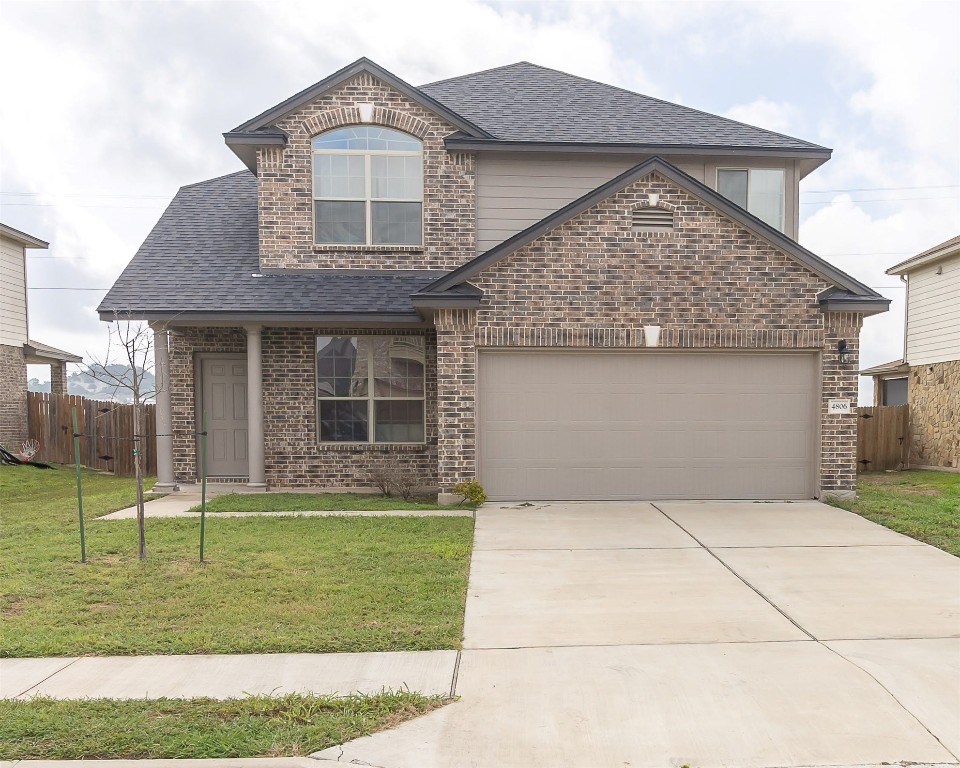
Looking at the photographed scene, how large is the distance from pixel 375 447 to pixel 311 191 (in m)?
4.78

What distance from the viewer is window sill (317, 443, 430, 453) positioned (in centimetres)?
1123

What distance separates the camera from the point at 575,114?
12992 mm

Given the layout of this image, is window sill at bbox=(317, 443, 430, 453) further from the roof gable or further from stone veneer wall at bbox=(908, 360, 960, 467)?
stone veneer wall at bbox=(908, 360, 960, 467)

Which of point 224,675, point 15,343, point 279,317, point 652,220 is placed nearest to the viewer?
point 224,675

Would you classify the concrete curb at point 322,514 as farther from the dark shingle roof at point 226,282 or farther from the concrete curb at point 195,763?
the concrete curb at point 195,763

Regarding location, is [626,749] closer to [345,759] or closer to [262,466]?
[345,759]

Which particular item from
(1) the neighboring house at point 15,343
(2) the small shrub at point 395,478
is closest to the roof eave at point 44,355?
(1) the neighboring house at point 15,343

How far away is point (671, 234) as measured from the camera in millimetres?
9734

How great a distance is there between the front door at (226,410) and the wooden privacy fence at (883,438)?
46.7 feet

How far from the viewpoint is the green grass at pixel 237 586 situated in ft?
15.1

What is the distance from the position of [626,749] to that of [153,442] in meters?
14.5

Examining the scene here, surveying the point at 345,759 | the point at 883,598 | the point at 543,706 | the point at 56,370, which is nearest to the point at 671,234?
the point at 883,598

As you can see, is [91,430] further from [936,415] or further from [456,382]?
[936,415]

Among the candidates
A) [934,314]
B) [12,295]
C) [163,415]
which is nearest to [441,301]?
[163,415]
